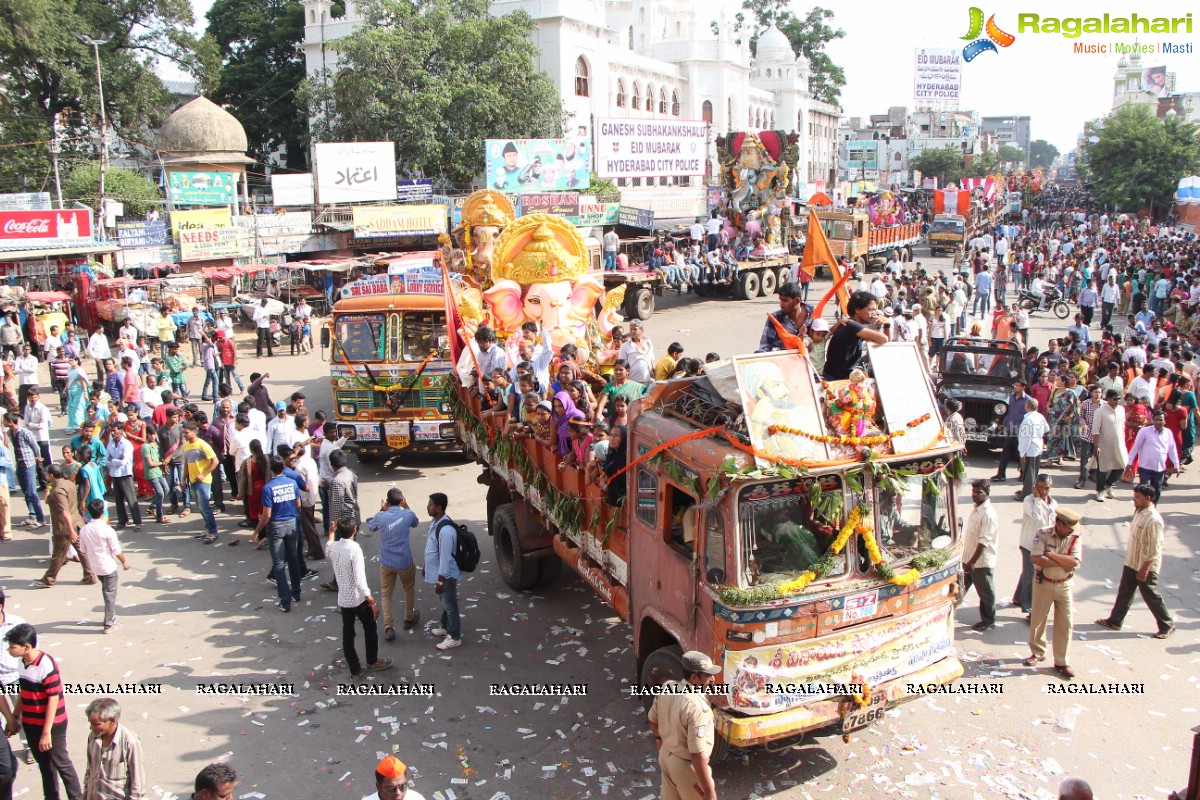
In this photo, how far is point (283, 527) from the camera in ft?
31.2

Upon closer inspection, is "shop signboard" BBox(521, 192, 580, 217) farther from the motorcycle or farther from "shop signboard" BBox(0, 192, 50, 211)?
"shop signboard" BBox(0, 192, 50, 211)

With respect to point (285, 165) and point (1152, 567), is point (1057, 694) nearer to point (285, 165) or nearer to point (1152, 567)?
point (1152, 567)

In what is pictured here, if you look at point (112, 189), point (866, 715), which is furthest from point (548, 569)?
point (112, 189)

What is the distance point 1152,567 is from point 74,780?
29.3 ft

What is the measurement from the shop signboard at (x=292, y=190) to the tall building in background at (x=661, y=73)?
469 inches

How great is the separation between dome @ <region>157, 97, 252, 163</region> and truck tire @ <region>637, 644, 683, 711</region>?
36257 millimetres

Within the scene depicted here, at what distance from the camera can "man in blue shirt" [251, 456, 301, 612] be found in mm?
9453

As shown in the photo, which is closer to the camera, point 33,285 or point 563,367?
point 563,367

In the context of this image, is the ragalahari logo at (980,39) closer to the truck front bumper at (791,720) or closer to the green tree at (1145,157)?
the green tree at (1145,157)

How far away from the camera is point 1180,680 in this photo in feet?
25.5

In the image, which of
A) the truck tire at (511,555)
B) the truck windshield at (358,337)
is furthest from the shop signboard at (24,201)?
the truck tire at (511,555)

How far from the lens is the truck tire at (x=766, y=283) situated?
104 feet

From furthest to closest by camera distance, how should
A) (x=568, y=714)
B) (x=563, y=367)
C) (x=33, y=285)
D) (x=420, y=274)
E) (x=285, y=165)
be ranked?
(x=285, y=165) → (x=33, y=285) → (x=420, y=274) → (x=563, y=367) → (x=568, y=714)

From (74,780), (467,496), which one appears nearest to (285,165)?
(467,496)
